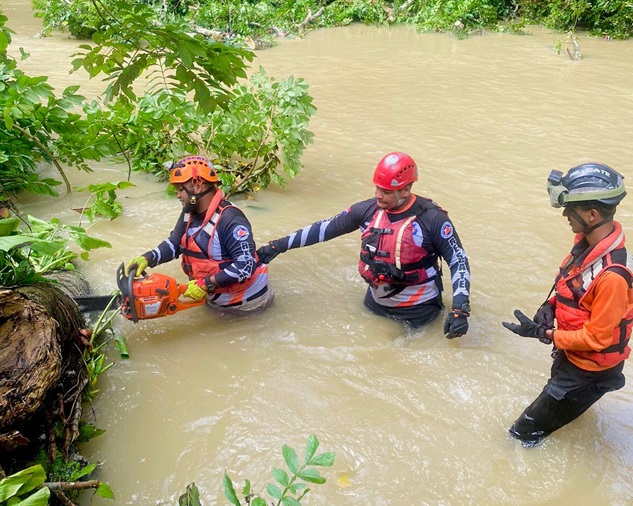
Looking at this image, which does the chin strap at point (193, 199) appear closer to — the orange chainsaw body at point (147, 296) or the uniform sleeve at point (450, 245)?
the orange chainsaw body at point (147, 296)

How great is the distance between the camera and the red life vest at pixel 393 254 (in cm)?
383

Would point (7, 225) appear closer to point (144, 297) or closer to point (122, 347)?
point (144, 297)

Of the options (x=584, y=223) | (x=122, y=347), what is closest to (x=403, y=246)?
(x=584, y=223)

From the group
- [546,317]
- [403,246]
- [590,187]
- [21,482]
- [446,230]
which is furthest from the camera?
[403,246]

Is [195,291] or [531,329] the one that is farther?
[195,291]

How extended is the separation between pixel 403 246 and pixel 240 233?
1.18 metres

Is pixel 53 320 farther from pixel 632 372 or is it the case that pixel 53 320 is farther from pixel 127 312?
pixel 632 372

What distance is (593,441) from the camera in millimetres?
3445

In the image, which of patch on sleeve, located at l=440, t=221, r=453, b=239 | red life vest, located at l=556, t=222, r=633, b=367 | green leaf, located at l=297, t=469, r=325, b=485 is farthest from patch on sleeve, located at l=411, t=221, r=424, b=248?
green leaf, located at l=297, t=469, r=325, b=485

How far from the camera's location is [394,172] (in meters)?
3.66

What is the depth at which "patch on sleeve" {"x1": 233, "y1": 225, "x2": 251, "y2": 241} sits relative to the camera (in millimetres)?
3916

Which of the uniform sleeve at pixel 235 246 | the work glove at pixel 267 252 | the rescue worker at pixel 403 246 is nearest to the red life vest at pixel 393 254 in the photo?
the rescue worker at pixel 403 246

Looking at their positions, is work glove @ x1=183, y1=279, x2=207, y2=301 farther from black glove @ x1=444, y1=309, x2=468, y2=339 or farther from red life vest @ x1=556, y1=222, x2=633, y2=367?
red life vest @ x1=556, y1=222, x2=633, y2=367

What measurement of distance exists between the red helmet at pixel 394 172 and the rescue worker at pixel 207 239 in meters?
1.05
